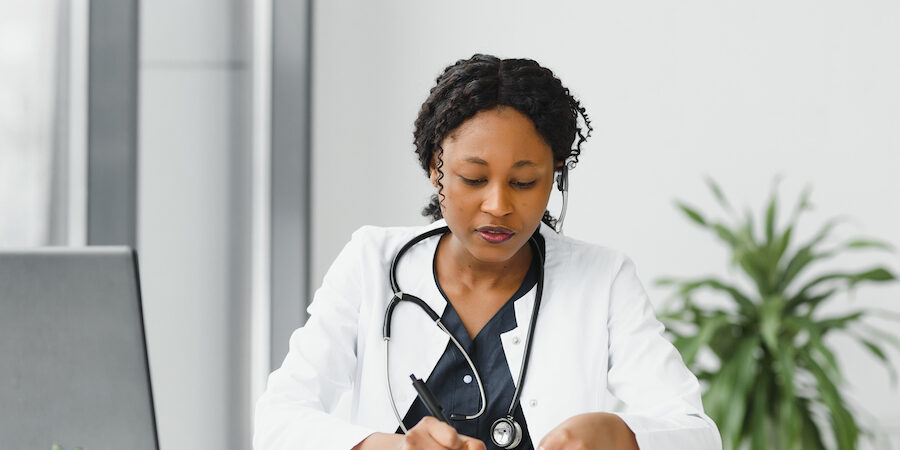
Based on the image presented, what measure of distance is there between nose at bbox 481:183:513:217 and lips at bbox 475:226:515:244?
0.13ft

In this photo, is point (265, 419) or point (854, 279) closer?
point (265, 419)

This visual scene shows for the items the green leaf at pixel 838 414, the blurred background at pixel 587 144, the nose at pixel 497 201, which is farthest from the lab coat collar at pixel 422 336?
the blurred background at pixel 587 144

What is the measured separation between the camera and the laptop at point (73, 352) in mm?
939

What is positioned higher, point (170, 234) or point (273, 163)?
point (273, 163)

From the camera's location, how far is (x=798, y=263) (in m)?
2.72

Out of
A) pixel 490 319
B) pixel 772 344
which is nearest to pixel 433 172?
pixel 490 319

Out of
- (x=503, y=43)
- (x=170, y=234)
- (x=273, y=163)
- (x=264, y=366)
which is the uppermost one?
(x=503, y=43)

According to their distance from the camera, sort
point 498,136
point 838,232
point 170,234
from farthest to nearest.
→ 1. point 838,232
2. point 170,234
3. point 498,136

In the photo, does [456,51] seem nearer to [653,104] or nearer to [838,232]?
[653,104]

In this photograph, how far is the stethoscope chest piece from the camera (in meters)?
1.28

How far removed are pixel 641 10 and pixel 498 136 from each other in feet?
7.16

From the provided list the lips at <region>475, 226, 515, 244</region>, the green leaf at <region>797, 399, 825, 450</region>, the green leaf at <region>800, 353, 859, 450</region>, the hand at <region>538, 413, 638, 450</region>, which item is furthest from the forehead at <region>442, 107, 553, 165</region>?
the green leaf at <region>797, 399, 825, 450</region>

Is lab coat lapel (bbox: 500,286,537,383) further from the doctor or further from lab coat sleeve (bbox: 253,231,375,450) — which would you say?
lab coat sleeve (bbox: 253,231,375,450)

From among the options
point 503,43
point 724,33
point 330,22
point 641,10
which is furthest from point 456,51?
point 724,33
